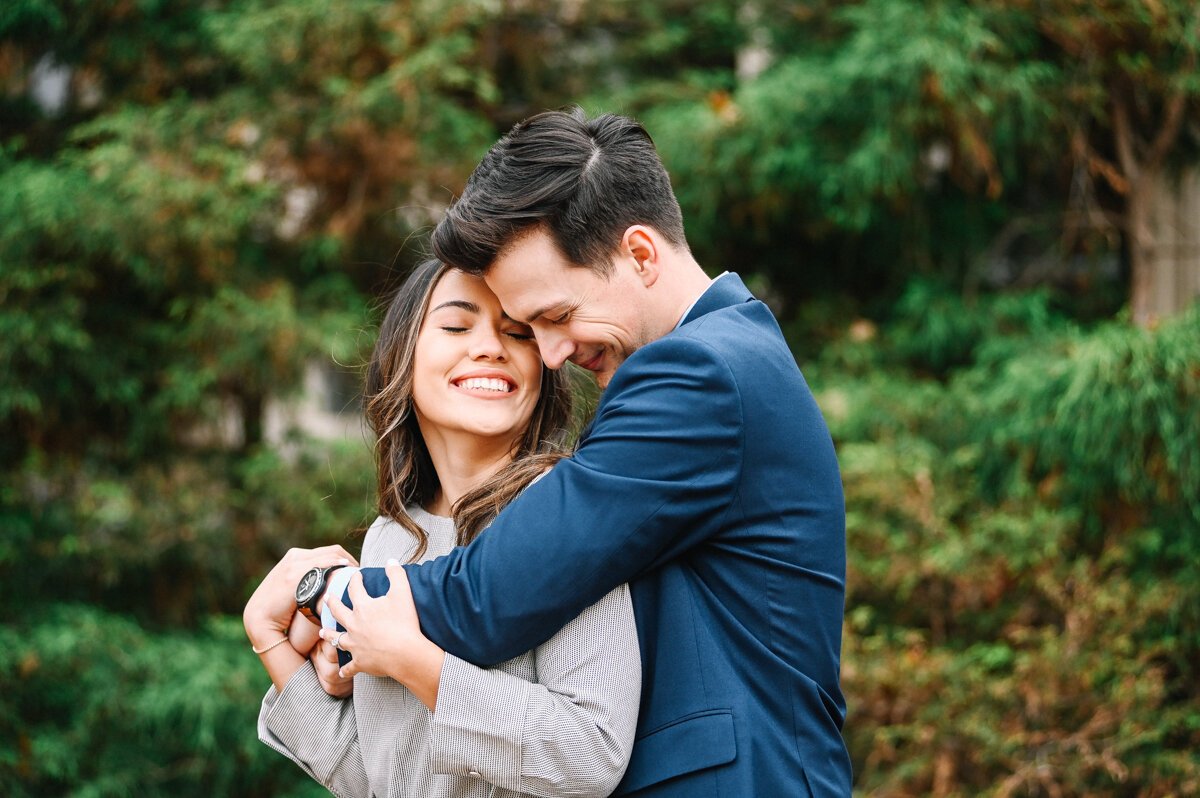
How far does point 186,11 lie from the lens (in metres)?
6.17

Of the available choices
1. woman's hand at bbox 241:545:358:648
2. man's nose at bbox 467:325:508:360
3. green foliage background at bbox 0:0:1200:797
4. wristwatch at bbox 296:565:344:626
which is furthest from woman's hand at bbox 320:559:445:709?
green foliage background at bbox 0:0:1200:797

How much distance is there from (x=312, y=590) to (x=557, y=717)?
0.62 meters

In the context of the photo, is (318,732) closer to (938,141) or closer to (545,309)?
(545,309)

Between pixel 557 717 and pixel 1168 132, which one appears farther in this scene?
pixel 1168 132

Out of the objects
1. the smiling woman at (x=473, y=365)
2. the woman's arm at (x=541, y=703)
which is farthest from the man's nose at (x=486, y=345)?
the woman's arm at (x=541, y=703)

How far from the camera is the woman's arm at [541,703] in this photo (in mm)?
1845

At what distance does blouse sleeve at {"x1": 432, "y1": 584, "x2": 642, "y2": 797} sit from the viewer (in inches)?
72.6

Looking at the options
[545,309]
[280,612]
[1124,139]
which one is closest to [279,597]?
[280,612]

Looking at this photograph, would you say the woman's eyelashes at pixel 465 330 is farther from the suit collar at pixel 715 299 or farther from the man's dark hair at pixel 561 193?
the suit collar at pixel 715 299

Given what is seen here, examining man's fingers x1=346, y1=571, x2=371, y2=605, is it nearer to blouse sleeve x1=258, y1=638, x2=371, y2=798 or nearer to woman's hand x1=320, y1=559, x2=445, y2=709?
woman's hand x1=320, y1=559, x2=445, y2=709

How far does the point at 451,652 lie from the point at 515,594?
0.61 ft

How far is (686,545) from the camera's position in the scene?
75.4 inches

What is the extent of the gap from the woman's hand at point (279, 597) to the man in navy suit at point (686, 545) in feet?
1.16

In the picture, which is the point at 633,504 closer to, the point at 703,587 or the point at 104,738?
the point at 703,587
